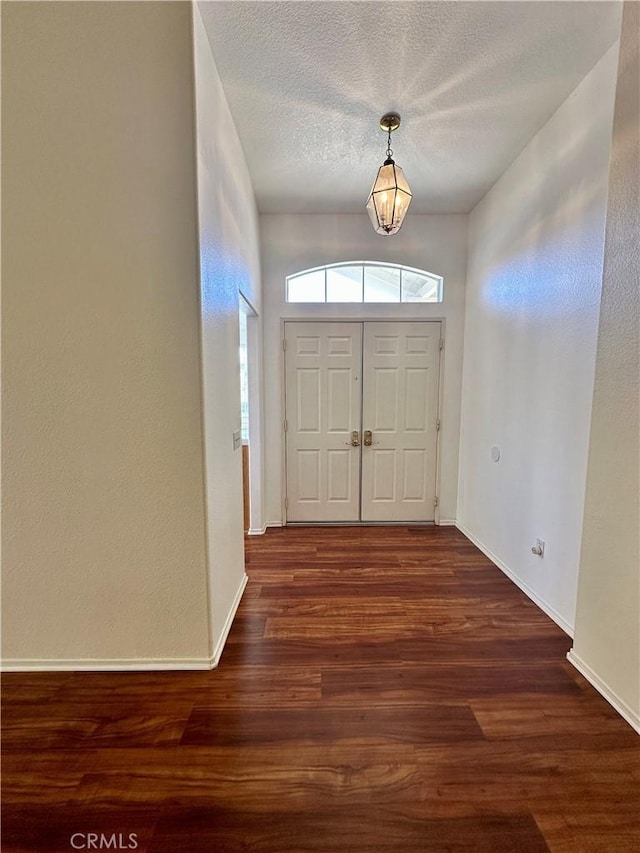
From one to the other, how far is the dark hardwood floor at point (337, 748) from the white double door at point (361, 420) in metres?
1.55

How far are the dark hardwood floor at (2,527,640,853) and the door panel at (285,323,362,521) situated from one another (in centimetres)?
154

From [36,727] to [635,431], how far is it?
2761mm

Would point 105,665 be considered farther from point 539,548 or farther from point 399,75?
point 399,75

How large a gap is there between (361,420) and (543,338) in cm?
172

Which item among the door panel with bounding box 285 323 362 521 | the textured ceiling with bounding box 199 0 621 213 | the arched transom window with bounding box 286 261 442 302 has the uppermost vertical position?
→ the textured ceiling with bounding box 199 0 621 213

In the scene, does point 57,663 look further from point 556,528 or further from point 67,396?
point 556,528

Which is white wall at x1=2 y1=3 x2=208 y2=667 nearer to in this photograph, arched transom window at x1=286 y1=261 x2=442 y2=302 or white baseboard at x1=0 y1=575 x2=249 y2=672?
white baseboard at x1=0 y1=575 x2=249 y2=672

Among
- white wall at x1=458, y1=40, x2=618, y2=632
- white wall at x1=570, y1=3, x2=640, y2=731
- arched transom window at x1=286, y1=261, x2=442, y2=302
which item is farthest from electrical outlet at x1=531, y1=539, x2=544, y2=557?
arched transom window at x1=286, y1=261, x2=442, y2=302

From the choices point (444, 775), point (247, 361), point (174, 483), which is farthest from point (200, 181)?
point (444, 775)

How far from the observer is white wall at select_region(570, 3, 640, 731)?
143 cm

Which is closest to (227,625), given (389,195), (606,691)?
(606,691)

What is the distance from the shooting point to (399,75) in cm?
182

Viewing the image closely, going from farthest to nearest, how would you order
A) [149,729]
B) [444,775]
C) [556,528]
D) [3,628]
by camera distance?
[556,528]
[3,628]
[149,729]
[444,775]

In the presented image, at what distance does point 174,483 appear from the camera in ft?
5.33
